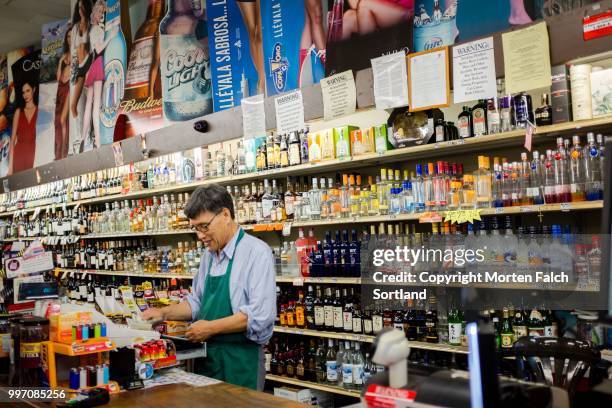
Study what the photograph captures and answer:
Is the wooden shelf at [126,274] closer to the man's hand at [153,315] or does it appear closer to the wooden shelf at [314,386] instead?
the wooden shelf at [314,386]

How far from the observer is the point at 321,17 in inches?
188

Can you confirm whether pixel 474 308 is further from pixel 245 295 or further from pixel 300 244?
pixel 300 244

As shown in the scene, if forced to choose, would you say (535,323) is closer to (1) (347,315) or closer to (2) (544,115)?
(2) (544,115)

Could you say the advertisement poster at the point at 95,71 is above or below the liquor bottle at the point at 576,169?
above

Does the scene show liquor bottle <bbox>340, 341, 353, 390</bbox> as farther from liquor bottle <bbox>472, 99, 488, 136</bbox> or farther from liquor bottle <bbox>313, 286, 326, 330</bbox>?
liquor bottle <bbox>472, 99, 488, 136</bbox>

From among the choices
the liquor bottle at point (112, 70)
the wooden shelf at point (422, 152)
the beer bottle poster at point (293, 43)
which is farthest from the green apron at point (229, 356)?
the liquor bottle at point (112, 70)

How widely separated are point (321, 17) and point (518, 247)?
8.53ft

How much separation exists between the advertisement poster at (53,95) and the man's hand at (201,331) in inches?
261

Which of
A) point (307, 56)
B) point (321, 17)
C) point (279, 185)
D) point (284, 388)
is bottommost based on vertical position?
point (284, 388)

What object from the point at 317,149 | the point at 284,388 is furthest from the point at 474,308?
the point at 284,388

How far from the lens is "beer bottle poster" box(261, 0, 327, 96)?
4766 mm

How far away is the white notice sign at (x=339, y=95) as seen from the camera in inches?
161

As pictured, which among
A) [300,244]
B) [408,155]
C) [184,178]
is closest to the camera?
[408,155]

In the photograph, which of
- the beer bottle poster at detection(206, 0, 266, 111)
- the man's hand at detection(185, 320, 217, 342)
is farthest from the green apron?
the beer bottle poster at detection(206, 0, 266, 111)
